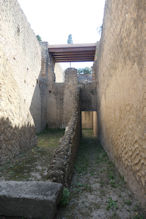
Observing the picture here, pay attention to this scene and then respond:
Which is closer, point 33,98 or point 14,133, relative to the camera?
point 14,133

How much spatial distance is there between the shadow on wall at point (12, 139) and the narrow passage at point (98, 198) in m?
2.07

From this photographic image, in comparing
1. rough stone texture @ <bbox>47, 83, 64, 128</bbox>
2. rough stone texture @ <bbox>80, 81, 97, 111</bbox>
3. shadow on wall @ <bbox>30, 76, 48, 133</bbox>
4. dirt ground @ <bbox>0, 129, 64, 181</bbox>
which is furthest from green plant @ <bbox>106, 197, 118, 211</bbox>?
rough stone texture @ <bbox>47, 83, 64, 128</bbox>

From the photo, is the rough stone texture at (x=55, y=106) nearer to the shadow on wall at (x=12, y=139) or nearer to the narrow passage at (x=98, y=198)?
the shadow on wall at (x=12, y=139)

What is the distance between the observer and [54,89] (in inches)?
522

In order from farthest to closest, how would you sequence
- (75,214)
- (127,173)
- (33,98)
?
(33,98) < (127,173) < (75,214)

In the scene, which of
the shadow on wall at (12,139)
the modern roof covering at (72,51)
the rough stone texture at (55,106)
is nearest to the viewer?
the shadow on wall at (12,139)

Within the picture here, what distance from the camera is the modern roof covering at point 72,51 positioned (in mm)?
12938

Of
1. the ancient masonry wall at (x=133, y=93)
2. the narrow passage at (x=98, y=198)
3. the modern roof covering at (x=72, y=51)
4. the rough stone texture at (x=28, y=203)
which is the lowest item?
the narrow passage at (x=98, y=198)

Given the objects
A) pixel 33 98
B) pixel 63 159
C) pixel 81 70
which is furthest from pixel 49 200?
pixel 81 70

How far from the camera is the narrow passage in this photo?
101 inches

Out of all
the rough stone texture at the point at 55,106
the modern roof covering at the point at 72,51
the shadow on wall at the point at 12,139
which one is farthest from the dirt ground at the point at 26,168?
the modern roof covering at the point at 72,51

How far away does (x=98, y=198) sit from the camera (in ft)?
10.2

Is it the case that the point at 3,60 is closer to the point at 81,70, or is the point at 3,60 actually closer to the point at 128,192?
the point at 128,192

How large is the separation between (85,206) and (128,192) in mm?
1018
